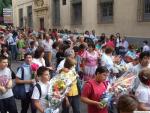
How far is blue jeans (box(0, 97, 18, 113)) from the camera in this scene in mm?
6676

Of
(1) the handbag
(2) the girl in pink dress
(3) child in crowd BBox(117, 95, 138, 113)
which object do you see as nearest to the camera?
(3) child in crowd BBox(117, 95, 138, 113)

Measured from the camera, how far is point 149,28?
21.0 metres

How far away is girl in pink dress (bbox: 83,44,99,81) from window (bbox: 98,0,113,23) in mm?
15366

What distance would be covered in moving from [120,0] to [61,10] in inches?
402

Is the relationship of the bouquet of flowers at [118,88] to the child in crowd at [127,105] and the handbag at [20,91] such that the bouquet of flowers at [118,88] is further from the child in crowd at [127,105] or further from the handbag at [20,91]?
the handbag at [20,91]

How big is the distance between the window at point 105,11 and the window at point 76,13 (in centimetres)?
351

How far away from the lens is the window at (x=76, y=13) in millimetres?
30000

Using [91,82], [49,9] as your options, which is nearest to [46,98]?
[91,82]

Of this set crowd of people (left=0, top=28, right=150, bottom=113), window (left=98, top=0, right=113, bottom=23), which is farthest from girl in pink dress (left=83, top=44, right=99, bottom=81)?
window (left=98, top=0, right=113, bottom=23)

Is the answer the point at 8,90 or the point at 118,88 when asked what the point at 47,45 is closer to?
the point at 8,90

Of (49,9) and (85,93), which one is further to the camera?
(49,9)

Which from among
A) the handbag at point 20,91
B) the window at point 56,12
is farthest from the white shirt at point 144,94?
the window at point 56,12

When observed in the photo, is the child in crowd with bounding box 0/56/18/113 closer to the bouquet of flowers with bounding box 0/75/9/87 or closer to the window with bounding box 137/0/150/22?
the bouquet of flowers with bounding box 0/75/9/87

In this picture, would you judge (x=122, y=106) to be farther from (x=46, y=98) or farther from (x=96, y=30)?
(x=96, y=30)
